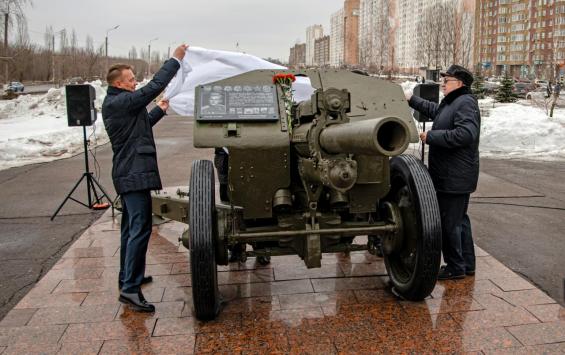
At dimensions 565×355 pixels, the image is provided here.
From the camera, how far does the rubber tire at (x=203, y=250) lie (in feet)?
12.5

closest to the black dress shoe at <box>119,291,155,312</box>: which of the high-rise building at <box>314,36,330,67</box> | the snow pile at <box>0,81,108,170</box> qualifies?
the snow pile at <box>0,81,108,170</box>

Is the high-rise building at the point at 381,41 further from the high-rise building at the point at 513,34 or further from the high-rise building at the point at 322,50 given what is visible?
the high-rise building at the point at 322,50

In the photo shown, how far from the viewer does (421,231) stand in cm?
405

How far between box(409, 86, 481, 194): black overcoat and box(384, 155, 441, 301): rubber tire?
1.20 feet

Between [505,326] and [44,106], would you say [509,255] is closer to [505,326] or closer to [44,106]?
[505,326]

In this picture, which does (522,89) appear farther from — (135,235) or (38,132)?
(135,235)

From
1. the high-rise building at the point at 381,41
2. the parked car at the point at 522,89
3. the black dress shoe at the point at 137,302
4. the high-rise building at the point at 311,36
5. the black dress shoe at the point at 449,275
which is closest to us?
the black dress shoe at the point at 137,302

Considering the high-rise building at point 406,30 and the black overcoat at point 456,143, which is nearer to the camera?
the black overcoat at point 456,143

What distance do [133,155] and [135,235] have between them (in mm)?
607

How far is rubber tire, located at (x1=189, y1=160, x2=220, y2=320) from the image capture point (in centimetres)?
381

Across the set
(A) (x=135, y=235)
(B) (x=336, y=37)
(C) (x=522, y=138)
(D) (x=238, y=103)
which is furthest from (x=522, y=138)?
(B) (x=336, y=37)

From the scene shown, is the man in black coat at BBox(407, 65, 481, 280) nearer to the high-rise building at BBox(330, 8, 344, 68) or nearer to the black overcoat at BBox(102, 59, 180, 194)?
the black overcoat at BBox(102, 59, 180, 194)

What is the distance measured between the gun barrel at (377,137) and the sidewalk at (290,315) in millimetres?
1451

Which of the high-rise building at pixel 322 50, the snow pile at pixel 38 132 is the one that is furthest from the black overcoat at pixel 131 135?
the high-rise building at pixel 322 50
